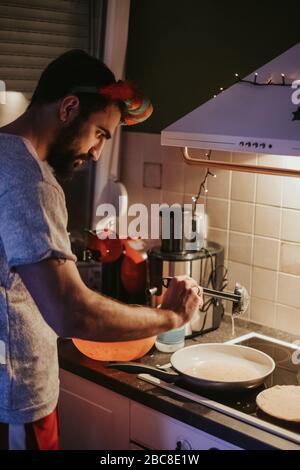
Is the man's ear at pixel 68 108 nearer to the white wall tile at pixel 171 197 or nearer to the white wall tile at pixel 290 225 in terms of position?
the white wall tile at pixel 290 225

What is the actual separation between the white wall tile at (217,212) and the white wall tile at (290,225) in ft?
0.81

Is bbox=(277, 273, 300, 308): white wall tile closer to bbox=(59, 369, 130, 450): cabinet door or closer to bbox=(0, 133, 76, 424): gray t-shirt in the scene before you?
bbox=(59, 369, 130, 450): cabinet door

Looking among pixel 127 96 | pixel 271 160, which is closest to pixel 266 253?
pixel 271 160

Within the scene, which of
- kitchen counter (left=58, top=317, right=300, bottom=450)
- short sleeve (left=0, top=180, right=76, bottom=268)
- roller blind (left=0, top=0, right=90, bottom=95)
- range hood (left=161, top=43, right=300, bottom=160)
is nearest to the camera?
short sleeve (left=0, top=180, right=76, bottom=268)

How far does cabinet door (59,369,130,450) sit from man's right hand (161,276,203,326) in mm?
424

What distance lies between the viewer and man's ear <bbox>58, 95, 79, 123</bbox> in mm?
1567

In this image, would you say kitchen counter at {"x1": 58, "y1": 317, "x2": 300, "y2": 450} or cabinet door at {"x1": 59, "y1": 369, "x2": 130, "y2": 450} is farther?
cabinet door at {"x1": 59, "y1": 369, "x2": 130, "y2": 450}

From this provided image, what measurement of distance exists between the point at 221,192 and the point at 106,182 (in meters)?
0.53

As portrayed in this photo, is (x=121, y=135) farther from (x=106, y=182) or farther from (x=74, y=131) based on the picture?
(x=74, y=131)

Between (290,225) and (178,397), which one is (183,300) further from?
(290,225)

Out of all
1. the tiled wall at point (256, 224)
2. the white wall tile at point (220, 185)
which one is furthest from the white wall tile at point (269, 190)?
the white wall tile at point (220, 185)

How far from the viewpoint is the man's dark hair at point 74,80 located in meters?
1.60

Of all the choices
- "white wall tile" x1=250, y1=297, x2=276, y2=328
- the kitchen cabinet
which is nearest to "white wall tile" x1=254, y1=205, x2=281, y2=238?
"white wall tile" x1=250, y1=297, x2=276, y2=328

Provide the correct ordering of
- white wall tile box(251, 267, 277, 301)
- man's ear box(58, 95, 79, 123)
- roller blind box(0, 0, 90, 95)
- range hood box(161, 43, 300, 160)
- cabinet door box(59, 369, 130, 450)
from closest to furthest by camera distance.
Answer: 1. man's ear box(58, 95, 79, 123)
2. range hood box(161, 43, 300, 160)
3. cabinet door box(59, 369, 130, 450)
4. white wall tile box(251, 267, 277, 301)
5. roller blind box(0, 0, 90, 95)
